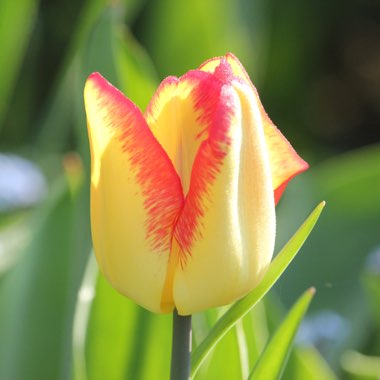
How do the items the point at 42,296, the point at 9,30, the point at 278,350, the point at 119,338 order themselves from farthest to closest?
1. the point at 9,30
2. the point at 42,296
3. the point at 119,338
4. the point at 278,350

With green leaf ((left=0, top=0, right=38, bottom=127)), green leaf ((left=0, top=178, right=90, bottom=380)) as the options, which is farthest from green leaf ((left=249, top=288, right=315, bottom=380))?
green leaf ((left=0, top=0, right=38, bottom=127))

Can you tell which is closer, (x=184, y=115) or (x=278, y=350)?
(x=184, y=115)

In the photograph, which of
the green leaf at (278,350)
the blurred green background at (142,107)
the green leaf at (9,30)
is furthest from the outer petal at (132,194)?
the green leaf at (9,30)

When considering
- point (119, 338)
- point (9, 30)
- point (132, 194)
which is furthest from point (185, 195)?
point (9, 30)

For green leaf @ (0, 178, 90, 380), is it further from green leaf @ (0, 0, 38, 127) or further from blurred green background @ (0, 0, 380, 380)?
green leaf @ (0, 0, 38, 127)

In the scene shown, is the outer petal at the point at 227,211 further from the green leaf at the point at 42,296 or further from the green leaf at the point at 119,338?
the green leaf at the point at 42,296

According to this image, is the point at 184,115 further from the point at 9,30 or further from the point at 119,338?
the point at 9,30

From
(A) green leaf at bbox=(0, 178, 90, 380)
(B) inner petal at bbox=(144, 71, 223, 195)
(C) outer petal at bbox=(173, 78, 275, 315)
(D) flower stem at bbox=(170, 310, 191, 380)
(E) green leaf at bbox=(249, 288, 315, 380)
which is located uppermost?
(B) inner petal at bbox=(144, 71, 223, 195)
